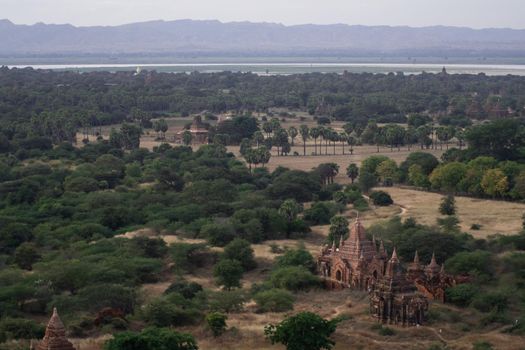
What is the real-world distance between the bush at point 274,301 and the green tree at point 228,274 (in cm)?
395

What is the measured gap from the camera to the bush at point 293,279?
44.8m

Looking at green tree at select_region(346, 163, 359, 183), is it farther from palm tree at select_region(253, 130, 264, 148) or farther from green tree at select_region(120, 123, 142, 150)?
green tree at select_region(120, 123, 142, 150)

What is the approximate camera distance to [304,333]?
3447 centimetres

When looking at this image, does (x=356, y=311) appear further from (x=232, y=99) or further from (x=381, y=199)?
(x=232, y=99)

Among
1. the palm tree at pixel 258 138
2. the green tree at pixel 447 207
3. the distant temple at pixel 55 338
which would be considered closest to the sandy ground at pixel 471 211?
the green tree at pixel 447 207

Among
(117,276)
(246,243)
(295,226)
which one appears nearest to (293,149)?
(295,226)

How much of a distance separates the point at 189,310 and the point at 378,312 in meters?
7.89

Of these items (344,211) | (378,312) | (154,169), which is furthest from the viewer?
(154,169)

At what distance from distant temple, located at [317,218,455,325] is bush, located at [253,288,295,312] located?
3.64m

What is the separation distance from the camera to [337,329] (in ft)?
124

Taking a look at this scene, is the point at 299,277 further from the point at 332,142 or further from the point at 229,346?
the point at 332,142

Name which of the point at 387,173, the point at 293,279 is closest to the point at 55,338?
the point at 293,279

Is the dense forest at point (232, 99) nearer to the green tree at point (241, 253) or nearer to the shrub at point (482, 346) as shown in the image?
the green tree at point (241, 253)

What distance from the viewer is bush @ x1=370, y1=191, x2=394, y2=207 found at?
67125 mm
